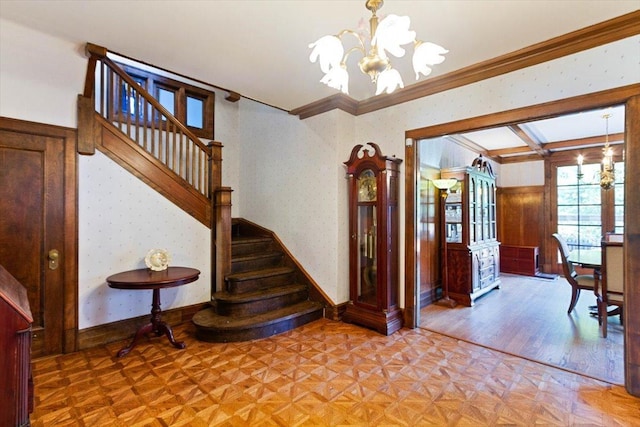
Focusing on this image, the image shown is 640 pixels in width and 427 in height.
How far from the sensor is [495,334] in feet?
11.2

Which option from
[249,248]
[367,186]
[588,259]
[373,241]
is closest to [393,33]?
[367,186]

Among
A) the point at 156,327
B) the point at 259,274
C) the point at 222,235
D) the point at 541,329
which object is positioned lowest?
the point at 541,329

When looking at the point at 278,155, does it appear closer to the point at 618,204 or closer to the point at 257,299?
the point at 257,299

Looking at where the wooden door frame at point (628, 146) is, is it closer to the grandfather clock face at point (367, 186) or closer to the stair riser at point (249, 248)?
the grandfather clock face at point (367, 186)

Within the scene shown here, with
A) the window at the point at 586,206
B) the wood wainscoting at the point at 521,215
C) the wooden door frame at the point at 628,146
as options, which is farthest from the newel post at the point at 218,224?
the window at the point at 586,206

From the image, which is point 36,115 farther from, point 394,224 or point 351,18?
point 394,224

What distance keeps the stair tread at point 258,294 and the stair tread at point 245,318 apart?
0.18 metres

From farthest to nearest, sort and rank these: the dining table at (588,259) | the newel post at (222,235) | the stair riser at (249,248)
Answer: the stair riser at (249,248), the newel post at (222,235), the dining table at (588,259)

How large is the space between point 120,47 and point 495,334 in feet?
15.4

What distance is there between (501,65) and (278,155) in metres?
2.98

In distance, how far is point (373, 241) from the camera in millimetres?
3691

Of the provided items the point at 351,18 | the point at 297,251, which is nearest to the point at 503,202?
the point at 297,251

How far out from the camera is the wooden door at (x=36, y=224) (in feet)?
8.73

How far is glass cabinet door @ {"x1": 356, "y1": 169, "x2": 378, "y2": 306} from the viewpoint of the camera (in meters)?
3.66
